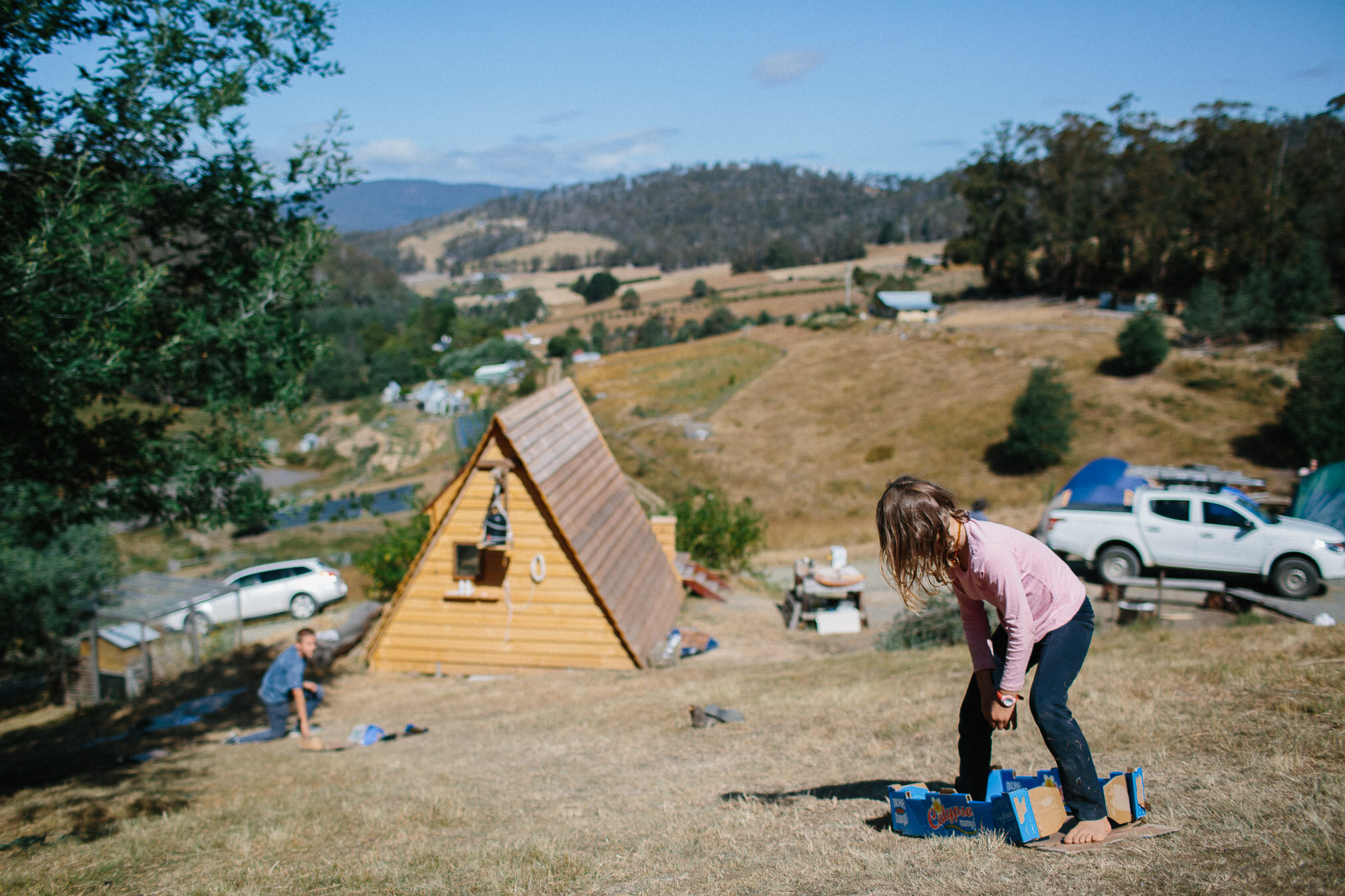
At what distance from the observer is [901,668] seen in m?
8.87

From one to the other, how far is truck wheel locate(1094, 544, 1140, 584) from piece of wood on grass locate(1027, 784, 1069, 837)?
14.0 meters

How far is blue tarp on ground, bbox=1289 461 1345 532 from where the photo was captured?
18.1 metres

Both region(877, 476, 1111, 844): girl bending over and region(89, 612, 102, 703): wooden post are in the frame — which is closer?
region(877, 476, 1111, 844): girl bending over

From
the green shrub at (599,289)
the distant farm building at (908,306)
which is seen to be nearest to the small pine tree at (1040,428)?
the distant farm building at (908,306)

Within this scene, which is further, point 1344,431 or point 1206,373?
point 1206,373

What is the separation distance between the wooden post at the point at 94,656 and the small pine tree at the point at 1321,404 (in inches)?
1486

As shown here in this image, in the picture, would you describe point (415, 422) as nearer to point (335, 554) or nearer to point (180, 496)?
point (335, 554)

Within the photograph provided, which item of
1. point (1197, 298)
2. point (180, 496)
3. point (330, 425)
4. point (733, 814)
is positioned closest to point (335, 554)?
point (180, 496)

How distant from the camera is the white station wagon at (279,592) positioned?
21.9 metres

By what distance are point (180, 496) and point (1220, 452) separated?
3947 cm

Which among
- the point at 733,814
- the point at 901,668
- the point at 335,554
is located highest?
the point at 733,814

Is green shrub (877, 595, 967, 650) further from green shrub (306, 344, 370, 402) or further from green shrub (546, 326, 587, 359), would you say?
green shrub (306, 344, 370, 402)

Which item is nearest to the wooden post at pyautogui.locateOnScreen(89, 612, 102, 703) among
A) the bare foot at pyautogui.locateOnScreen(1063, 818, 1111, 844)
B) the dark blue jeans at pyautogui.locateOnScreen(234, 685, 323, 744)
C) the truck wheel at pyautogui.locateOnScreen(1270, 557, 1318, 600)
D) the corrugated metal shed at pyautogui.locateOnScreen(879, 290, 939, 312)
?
the dark blue jeans at pyautogui.locateOnScreen(234, 685, 323, 744)

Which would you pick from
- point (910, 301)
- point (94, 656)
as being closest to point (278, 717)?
point (94, 656)
